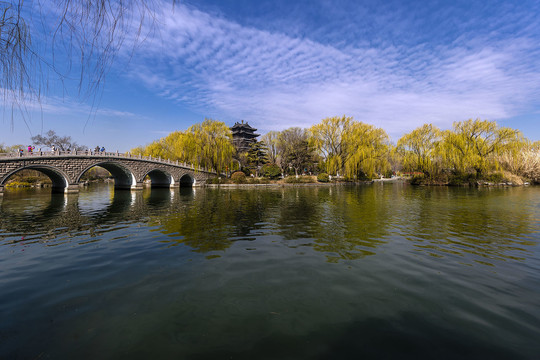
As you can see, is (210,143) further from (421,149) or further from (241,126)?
(421,149)

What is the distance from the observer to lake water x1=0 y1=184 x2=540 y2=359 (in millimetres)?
2715

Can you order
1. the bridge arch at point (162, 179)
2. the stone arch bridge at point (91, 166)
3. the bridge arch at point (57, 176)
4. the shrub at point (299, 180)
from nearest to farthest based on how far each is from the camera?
the stone arch bridge at point (91, 166) < the bridge arch at point (57, 176) < the bridge arch at point (162, 179) < the shrub at point (299, 180)

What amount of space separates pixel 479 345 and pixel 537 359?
469 mm

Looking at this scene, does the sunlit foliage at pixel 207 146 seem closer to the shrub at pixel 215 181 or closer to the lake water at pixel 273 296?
the shrub at pixel 215 181

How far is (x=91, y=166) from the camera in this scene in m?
28.0

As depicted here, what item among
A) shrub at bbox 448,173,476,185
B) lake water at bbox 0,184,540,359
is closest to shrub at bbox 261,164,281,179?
shrub at bbox 448,173,476,185

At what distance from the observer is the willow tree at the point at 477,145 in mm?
32250

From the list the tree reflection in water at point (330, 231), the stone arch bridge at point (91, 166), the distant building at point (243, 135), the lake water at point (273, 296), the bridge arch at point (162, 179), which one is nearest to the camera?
the lake water at point (273, 296)

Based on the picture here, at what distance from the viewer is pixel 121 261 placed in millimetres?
5594

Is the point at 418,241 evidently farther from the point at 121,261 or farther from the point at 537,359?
the point at 121,261

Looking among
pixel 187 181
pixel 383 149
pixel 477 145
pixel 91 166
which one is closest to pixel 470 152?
pixel 477 145

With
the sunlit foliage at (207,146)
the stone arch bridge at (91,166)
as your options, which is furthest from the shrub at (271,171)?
the stone arch bridge at (91,166)

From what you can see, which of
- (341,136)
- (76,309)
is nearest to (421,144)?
(341,136)

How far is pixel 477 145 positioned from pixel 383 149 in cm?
1382
